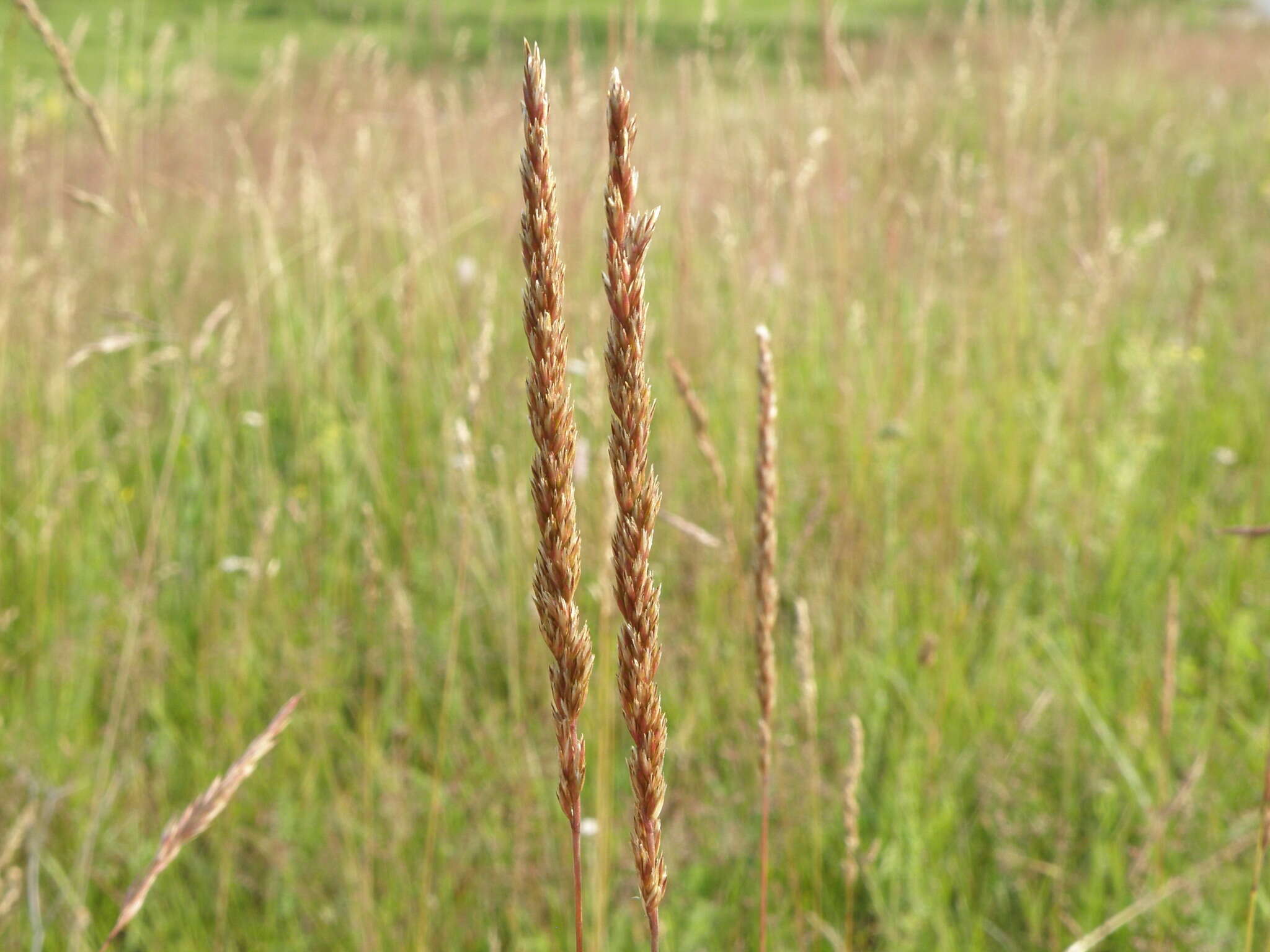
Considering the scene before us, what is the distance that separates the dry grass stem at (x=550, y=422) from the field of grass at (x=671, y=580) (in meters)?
0.70

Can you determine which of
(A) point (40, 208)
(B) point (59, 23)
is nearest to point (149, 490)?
(A) point (40, 208)

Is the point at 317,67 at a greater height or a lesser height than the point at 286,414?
greater

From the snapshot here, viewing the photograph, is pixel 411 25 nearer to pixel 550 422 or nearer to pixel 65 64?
pixel 65 64

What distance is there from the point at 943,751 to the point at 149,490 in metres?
2.15

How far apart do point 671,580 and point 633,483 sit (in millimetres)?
1989

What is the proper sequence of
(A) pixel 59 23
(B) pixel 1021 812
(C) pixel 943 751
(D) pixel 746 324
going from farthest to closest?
(A) pixel 59 23, (D) pixel 746 324, (C) pixel 943 751, (B) pixel 1021 812

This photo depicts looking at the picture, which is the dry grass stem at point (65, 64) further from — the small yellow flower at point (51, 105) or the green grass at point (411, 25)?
the small yellow flower at point (51, 105)

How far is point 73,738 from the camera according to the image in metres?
2.13

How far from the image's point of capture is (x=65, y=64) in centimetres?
131

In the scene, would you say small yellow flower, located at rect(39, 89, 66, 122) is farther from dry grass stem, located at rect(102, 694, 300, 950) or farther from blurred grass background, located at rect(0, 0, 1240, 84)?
dry grass stem, located at rect(102, 694, 300, 950)

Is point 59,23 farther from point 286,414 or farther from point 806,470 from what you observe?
point 806,470

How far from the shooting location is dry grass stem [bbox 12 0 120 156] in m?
1.26

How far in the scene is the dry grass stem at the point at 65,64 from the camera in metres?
1.26

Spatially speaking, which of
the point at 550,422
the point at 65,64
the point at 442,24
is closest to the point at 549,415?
the point at 550,422
